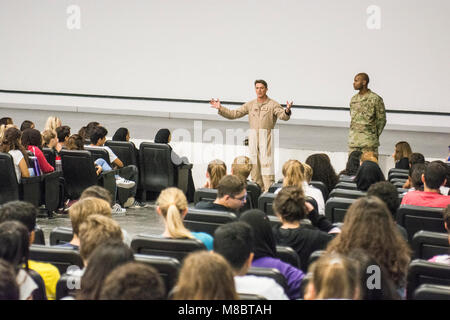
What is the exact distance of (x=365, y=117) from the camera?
29.6 feet

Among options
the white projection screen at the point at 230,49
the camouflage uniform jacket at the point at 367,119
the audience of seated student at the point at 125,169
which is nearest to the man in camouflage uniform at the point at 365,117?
the camouflage uniform jacket at the point at 367,119

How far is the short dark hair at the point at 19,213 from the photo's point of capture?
407 cm

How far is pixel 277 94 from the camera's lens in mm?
15688

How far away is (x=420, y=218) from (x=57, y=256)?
8.63 feet

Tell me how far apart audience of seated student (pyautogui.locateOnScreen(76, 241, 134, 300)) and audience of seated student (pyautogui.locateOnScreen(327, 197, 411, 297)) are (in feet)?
3.86

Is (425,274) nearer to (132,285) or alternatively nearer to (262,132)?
(132,285)

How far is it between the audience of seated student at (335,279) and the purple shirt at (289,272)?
2.75ft

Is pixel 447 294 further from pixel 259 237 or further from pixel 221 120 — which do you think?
pixel 221 120

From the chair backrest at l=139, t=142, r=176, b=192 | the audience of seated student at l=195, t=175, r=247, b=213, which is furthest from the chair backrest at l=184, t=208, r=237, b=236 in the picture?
the chair backrest at l=139, t=142, r=176, b=192

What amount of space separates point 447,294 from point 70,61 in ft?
49.9

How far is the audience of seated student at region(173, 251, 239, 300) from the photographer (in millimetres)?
2592

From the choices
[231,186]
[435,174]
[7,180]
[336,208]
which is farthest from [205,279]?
[7,180]

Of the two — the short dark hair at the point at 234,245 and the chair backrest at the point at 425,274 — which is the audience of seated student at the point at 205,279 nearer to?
the short dark hair at the point at 234,245

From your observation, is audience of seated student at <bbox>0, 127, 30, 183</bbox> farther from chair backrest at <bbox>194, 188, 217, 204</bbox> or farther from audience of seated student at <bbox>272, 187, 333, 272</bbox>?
audience of seated student at <bbox>272, 187, 333, 272</bbox>
